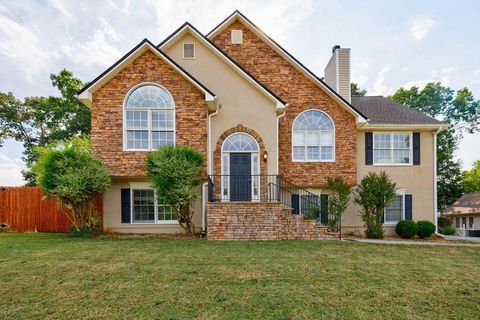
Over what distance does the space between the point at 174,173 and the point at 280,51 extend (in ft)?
24.7

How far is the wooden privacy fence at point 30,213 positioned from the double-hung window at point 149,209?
316cm

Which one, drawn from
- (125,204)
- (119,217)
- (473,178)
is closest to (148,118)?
(125,204)

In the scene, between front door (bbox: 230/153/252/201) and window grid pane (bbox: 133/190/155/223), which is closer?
front door (bbox: 230/153/252/201)

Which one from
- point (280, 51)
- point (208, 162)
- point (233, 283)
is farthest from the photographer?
point (280, 51)

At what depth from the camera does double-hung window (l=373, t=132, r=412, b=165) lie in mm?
13258

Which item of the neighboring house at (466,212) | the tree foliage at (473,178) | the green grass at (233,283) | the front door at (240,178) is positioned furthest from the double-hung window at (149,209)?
the tree foliage at (473,178)

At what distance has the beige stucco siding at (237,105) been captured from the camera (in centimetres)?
1176

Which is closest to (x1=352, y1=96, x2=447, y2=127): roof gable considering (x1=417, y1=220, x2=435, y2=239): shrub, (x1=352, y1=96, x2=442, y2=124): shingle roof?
(x1=352, y1=96, x2=442, y2=124): shingle roof

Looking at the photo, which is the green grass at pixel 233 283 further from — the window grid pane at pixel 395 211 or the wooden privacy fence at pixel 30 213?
the window grid pane at pixel 395 211

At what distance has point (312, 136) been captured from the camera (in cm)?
1272

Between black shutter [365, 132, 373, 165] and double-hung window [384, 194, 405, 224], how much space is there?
2098 millimetres

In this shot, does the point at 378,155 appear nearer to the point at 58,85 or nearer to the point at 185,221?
the point at 185,221

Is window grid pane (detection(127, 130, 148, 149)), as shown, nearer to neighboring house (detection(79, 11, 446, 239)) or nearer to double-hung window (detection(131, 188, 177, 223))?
neighboring house (detection(79, 11, 446, 239))

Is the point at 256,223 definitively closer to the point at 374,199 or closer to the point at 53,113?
the point at 374,199
